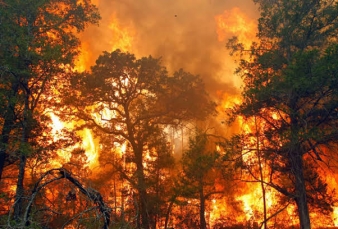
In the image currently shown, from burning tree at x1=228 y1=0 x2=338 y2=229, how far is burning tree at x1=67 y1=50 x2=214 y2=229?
7.17m

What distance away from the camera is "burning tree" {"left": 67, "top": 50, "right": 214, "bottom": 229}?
23781 mm

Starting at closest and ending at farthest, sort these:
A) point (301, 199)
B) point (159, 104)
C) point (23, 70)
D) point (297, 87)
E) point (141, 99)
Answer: point (23, 70)
point (297, 87)
point (301, 199)
point (159, 104)
point (141, 99)

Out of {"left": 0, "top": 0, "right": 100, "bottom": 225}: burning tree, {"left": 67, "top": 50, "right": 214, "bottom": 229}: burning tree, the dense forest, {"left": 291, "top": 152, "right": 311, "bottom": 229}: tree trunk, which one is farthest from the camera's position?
{"left": 67, "top": 50, "right": 214, "bottom": 229}: burning tree

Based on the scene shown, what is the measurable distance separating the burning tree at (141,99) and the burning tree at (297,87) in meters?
7.17

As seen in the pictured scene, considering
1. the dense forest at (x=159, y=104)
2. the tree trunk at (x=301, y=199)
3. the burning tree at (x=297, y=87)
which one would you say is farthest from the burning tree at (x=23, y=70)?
the tree trunk at (x=301, y=199)

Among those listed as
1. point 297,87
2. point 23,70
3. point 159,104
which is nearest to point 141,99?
point 159,104

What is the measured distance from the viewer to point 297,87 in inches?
548

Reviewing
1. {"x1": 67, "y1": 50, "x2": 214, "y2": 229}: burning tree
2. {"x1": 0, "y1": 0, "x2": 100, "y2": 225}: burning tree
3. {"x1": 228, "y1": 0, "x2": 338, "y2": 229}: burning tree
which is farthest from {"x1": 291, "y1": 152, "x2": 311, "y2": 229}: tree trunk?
{"x1": 0, "y1": 0, "x2": 100, "y2": 225}: burning tree

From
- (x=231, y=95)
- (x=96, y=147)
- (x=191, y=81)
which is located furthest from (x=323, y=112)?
(x=231, y=95)

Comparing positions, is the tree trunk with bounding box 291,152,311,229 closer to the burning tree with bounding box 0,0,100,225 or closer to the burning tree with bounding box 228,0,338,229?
the burning tree with bounding box 228,0,338,229

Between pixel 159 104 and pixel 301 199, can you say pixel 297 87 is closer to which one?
pixel 301 199

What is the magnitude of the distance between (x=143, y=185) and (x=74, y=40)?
12251 millimetres

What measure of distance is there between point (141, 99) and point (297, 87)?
16.2 m

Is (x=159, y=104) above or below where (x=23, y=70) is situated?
above
